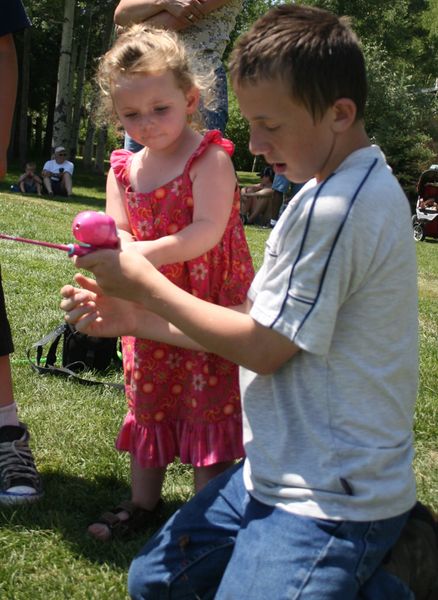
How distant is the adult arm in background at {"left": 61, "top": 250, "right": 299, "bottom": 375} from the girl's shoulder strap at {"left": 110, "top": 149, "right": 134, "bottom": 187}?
2.42 feet

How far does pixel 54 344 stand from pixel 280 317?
2618 millimetres

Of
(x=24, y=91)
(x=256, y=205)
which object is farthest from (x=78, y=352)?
(x=24, y=91)

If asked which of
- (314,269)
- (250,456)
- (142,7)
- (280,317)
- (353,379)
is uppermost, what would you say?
(142,7)

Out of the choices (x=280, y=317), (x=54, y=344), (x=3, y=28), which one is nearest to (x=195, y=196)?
(x=280, y=317)

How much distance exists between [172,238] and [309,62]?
767 mm

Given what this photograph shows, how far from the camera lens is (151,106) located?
237cm

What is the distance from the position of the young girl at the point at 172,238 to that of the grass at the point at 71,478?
0.14 metres

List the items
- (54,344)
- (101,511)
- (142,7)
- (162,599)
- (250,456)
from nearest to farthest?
(250,456) < (162,599) < (101,511) < (142,7) < (54,344)

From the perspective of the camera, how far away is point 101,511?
2707mm

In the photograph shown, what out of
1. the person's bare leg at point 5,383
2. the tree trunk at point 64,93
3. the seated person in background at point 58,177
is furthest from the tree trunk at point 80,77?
the person's bare leg at point 5,383

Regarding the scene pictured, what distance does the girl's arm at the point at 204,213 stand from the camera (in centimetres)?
228

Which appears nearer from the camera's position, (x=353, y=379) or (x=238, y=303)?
(x=353, y=379)

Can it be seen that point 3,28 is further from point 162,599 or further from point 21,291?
point 21,291

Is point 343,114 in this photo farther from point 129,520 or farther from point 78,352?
point 78,352
